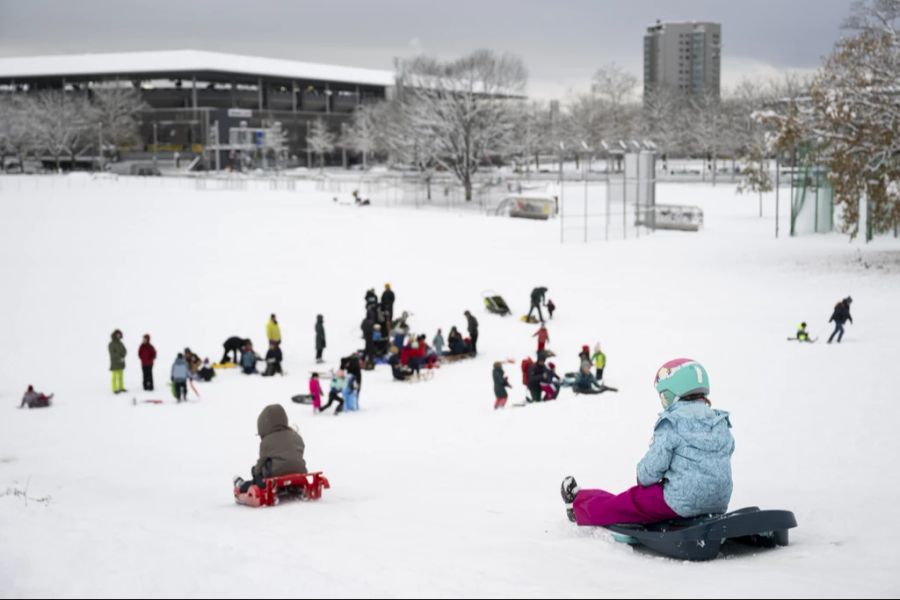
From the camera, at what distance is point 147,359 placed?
60.3ft

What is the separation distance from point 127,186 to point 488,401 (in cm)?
5626

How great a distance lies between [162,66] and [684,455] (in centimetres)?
11302

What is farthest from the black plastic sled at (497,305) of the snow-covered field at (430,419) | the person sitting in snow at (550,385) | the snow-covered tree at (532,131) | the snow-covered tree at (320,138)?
the snow-covered tree at (320,138)

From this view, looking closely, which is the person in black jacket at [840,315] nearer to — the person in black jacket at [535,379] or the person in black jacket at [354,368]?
the person in black jacket at [535,379]

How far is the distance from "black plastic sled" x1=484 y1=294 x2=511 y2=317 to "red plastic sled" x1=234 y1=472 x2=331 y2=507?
1558 centimetres

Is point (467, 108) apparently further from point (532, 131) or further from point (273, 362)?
point (532, 131)

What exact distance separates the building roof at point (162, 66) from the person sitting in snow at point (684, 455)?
110 meters

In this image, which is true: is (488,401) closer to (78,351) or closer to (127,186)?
(78,351)

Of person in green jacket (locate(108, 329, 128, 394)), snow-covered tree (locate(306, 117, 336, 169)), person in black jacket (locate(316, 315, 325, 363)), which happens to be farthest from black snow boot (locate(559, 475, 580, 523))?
snow-covered tree (locate(306, 117, 336, 169))

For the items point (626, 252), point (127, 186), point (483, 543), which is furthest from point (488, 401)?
point (127, 186)

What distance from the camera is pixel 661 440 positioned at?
20.2ft

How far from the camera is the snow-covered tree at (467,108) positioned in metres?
60.7

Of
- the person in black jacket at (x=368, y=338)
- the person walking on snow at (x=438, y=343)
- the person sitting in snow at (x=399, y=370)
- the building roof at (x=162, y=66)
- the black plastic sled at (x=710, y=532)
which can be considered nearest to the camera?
the black plastic sled at (x=710, y=532)

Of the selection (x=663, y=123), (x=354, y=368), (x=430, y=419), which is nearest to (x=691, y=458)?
(x=430, y=419)
